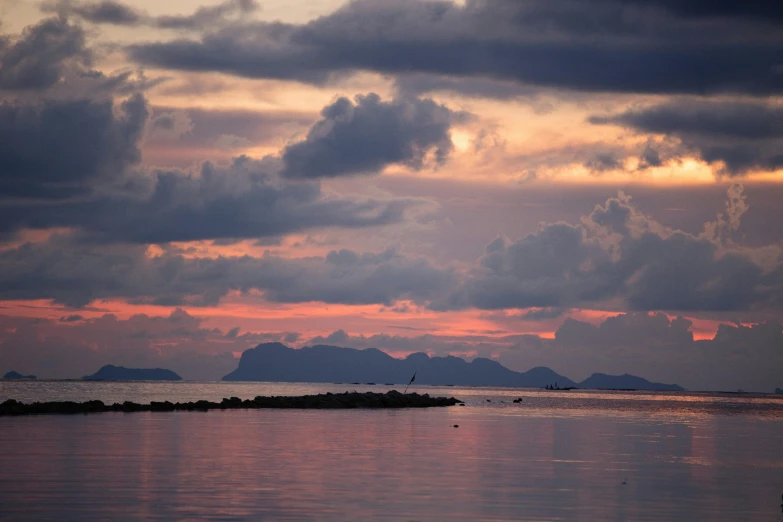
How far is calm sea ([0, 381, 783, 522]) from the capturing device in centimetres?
2806

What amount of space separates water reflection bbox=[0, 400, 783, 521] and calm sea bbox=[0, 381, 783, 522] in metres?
0.07

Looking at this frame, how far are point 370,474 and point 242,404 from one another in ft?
215

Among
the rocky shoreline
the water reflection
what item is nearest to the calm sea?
the water reflection

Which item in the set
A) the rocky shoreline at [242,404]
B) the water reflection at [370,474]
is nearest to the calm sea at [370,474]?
the water reflection at [370,474]

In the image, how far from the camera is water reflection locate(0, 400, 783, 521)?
2809cm

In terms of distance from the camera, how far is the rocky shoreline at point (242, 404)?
79875 millimetres

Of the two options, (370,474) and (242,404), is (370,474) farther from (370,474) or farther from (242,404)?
(242,404)

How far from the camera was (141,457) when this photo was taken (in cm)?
4122

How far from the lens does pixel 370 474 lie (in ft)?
121

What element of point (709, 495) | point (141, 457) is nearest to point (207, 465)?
point (141, 457)

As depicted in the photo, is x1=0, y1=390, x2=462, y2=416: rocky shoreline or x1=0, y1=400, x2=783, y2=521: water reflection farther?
x1=0, y1=390, x2=462, y2=416: rocky shoreline

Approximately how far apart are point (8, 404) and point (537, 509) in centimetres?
6119

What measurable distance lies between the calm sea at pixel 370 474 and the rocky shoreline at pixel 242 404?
50.6 feet

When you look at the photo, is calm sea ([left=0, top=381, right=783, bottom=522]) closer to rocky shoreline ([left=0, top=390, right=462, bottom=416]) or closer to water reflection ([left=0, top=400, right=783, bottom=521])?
water reflection ([left=0, top=400, right=783, bottom=521])
